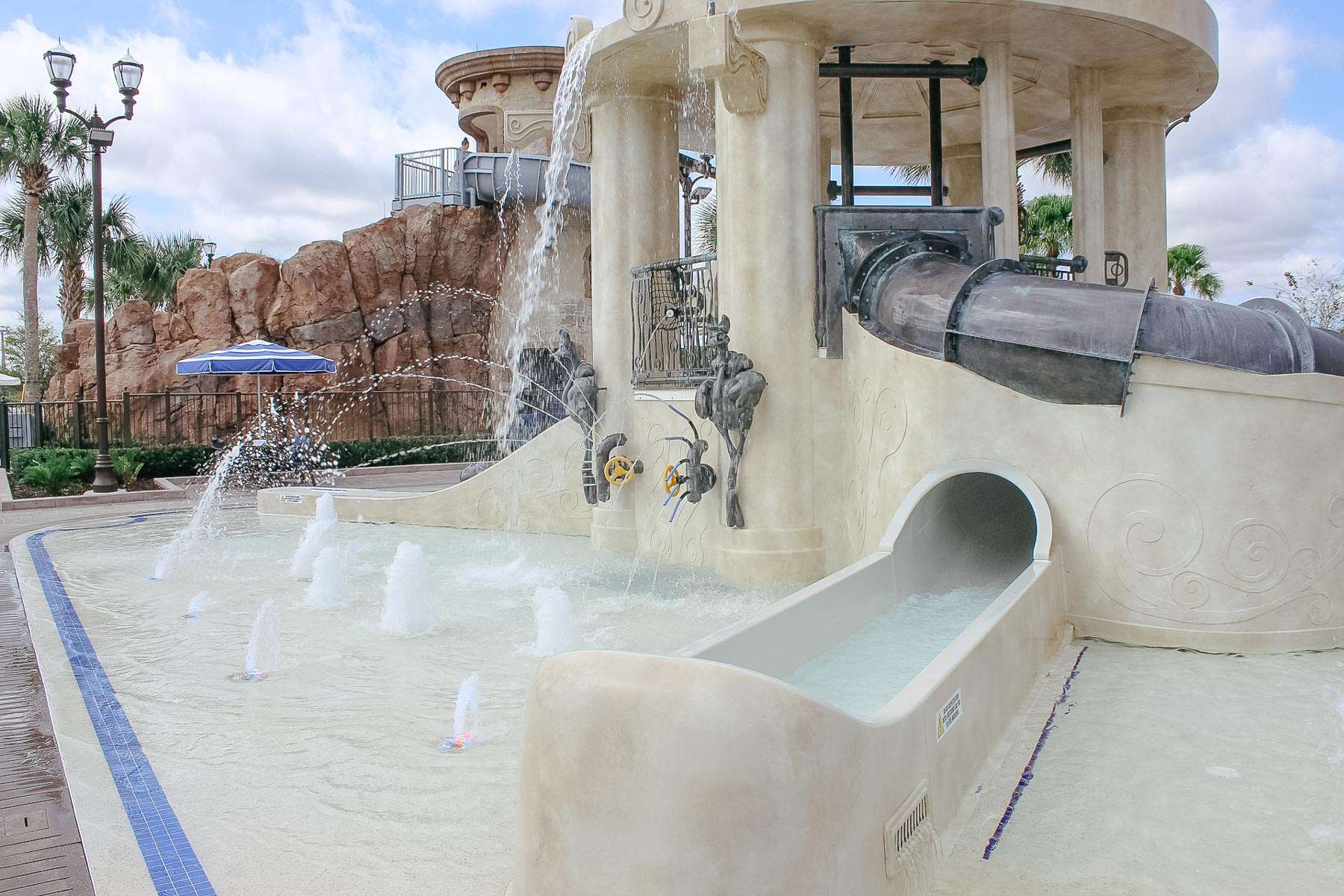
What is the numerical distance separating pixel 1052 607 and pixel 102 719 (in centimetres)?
574

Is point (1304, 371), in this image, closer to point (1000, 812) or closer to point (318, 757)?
point (1000, 812)

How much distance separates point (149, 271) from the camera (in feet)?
119

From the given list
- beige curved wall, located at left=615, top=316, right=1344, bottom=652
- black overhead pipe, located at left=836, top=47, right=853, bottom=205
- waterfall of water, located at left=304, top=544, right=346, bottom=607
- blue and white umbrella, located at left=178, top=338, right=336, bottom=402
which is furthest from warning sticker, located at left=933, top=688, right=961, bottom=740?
blue and white umbrella, located at left=178, top=338, right=336, bottom=402

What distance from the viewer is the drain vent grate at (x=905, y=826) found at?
130 inches

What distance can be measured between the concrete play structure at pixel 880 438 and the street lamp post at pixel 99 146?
10.5 m

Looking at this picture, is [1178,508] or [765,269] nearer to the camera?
[1178,508]

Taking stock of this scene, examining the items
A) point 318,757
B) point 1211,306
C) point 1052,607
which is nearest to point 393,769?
point 318,757

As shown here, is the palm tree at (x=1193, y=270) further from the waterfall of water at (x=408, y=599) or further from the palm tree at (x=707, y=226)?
the waterfall of water at (x=408, y=599)

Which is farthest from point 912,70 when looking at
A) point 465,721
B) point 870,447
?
point 465,721

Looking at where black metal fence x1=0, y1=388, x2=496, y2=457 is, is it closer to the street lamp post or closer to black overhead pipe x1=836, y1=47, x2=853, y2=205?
the street lamp post

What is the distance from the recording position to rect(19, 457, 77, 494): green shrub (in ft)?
61.9

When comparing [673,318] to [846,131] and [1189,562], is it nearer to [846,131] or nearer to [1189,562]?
[846,131]

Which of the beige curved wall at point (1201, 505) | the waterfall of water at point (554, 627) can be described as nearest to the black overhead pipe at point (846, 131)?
the beige curved wall at point (1201, 505)

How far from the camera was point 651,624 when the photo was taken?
26.2 ft
